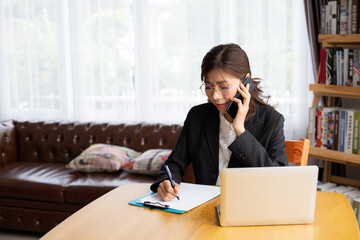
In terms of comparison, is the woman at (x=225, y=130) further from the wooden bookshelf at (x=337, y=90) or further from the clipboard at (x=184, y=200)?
the wooden bookshelf at (x=337, y=90)

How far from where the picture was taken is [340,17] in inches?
118

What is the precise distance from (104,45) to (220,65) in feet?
7.78

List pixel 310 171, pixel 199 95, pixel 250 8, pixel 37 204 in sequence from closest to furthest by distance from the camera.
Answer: pixel 310 171 < pixel 37 204 < pixel 250 8 < pixel 199 95

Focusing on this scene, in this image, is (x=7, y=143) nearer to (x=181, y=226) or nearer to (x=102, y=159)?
(x=102, y=159)

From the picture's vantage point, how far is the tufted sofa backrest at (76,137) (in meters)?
3.63

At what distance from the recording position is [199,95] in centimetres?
386

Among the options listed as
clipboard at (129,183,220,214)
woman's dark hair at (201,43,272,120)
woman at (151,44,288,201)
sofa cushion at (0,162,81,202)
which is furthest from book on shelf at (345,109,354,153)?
sofa cushion at (0,162,81,202)

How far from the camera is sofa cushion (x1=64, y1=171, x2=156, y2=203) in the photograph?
121 inches

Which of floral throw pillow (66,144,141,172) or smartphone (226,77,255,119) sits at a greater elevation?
smartphone (226,77,255,119)

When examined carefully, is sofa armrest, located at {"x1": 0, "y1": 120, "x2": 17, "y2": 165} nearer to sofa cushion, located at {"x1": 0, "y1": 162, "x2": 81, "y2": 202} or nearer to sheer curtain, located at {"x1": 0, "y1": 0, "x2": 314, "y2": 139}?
sofa cushion, located at {"x1": 0, "y1": 162, "x2": 81, "y2": 202}

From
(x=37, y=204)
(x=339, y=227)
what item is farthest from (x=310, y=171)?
(x=37, y=204)

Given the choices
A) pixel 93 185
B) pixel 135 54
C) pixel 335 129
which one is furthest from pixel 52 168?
pixel 335 129

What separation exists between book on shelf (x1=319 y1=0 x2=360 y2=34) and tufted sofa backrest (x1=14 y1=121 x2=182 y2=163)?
1357 millimetres

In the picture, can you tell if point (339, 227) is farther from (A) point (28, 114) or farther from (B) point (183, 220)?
(A) point (28, 114)
